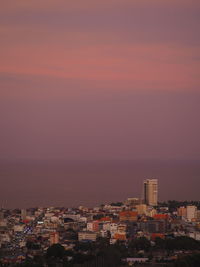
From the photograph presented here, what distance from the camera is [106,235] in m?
15.2

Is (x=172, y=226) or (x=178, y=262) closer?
(x=178, y=262)

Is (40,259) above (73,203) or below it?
below

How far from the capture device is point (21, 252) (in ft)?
38.1

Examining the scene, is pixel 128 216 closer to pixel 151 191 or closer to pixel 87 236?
pixel 151 191

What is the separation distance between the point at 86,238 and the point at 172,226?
3.73 m

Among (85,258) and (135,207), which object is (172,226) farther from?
(85,258)

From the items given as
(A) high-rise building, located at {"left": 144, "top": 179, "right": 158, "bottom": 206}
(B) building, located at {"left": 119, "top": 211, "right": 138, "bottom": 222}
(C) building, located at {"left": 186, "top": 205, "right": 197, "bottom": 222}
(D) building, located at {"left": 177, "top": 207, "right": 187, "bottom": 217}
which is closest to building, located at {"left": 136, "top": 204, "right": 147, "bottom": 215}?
(B) building, located at {"left": 119, "top": 211, "right": 138, "bottom": 222}

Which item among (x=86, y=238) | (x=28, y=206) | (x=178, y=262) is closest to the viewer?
(x=178, y=262)

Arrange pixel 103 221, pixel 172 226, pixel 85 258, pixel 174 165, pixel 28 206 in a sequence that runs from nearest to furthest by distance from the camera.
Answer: pixel 85 258, pixel 172 226, pixel 103 221, pixel 28 206, pixel 174 165

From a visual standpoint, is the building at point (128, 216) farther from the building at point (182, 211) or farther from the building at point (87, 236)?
the building at point (87, 236)

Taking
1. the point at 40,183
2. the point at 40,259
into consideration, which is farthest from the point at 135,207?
the point at 40,259

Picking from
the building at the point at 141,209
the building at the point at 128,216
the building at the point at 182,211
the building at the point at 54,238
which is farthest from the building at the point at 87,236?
the building at the point at 141,209

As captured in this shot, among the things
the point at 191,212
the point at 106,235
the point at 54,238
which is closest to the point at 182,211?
the point at 191,212

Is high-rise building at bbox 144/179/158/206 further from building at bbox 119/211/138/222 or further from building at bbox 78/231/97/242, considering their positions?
building at bbox 78/231/97/242
